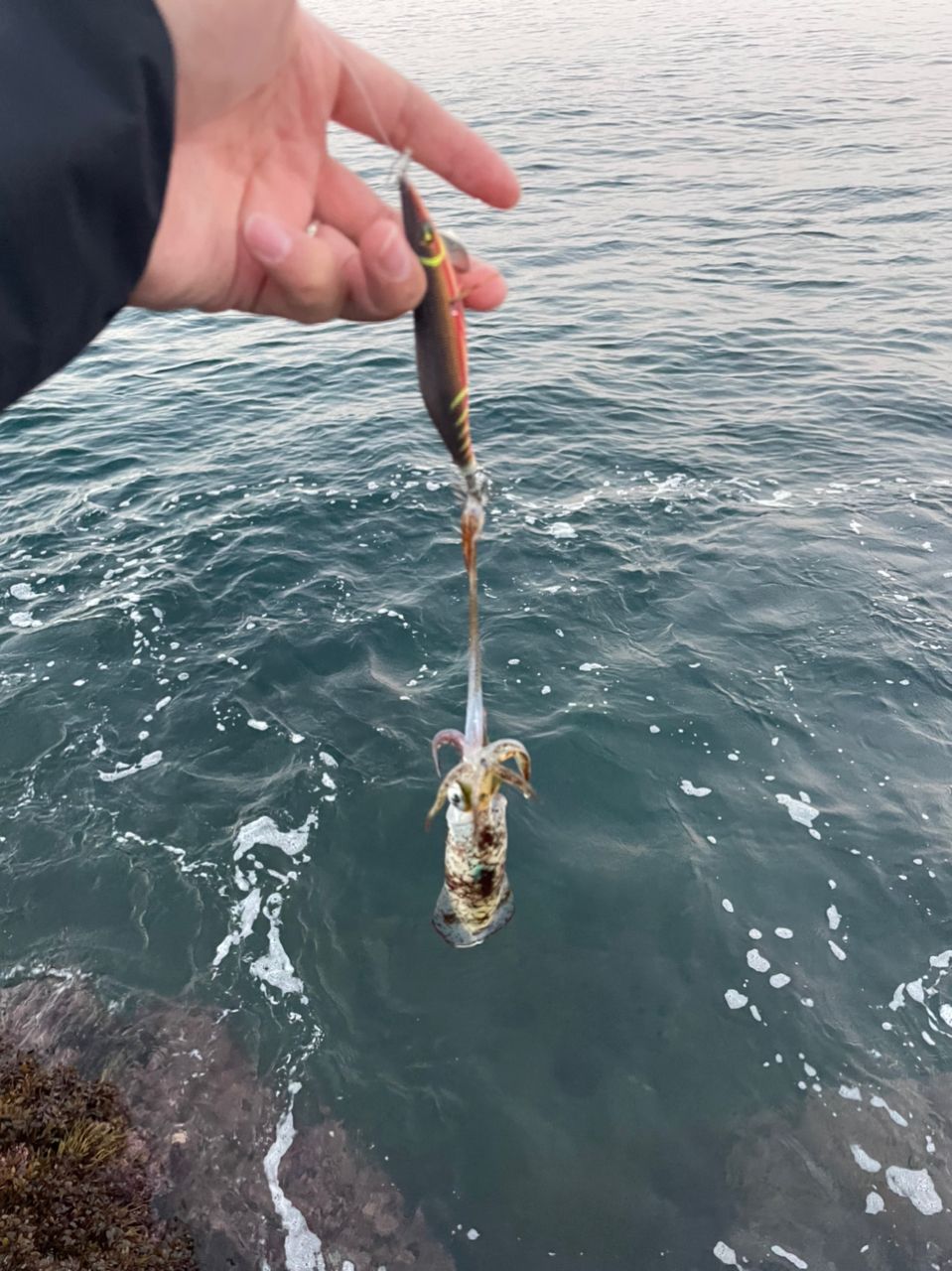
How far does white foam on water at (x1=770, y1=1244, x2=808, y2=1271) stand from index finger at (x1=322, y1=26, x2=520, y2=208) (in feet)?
22.5

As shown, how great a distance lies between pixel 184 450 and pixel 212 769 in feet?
24.8

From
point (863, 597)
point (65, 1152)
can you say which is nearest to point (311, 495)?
point (863, 597)

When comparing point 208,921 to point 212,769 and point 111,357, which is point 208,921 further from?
point 111,357

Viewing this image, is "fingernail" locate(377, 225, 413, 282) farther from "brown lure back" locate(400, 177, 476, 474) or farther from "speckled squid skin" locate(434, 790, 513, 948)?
"speckled squid skin" locate(434, 790, 513, 948)

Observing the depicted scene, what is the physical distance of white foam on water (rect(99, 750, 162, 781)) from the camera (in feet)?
29.6

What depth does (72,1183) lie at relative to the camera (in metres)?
5.93

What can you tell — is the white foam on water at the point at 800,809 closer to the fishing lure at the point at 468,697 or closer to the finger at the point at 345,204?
the fishing lure at the point at 468,697

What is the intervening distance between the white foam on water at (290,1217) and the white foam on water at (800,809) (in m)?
5.31

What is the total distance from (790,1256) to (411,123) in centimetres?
727

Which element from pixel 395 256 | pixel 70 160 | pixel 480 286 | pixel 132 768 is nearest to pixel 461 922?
pixel 480 286

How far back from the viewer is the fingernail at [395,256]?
101 inches

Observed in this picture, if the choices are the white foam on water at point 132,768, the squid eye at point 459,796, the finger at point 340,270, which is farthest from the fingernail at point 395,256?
the white foam on water at point 132,768

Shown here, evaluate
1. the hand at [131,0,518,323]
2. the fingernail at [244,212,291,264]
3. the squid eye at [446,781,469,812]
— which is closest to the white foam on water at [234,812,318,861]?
the squid eye at [446,781,469,812]

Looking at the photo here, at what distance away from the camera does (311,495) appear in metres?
13.1
